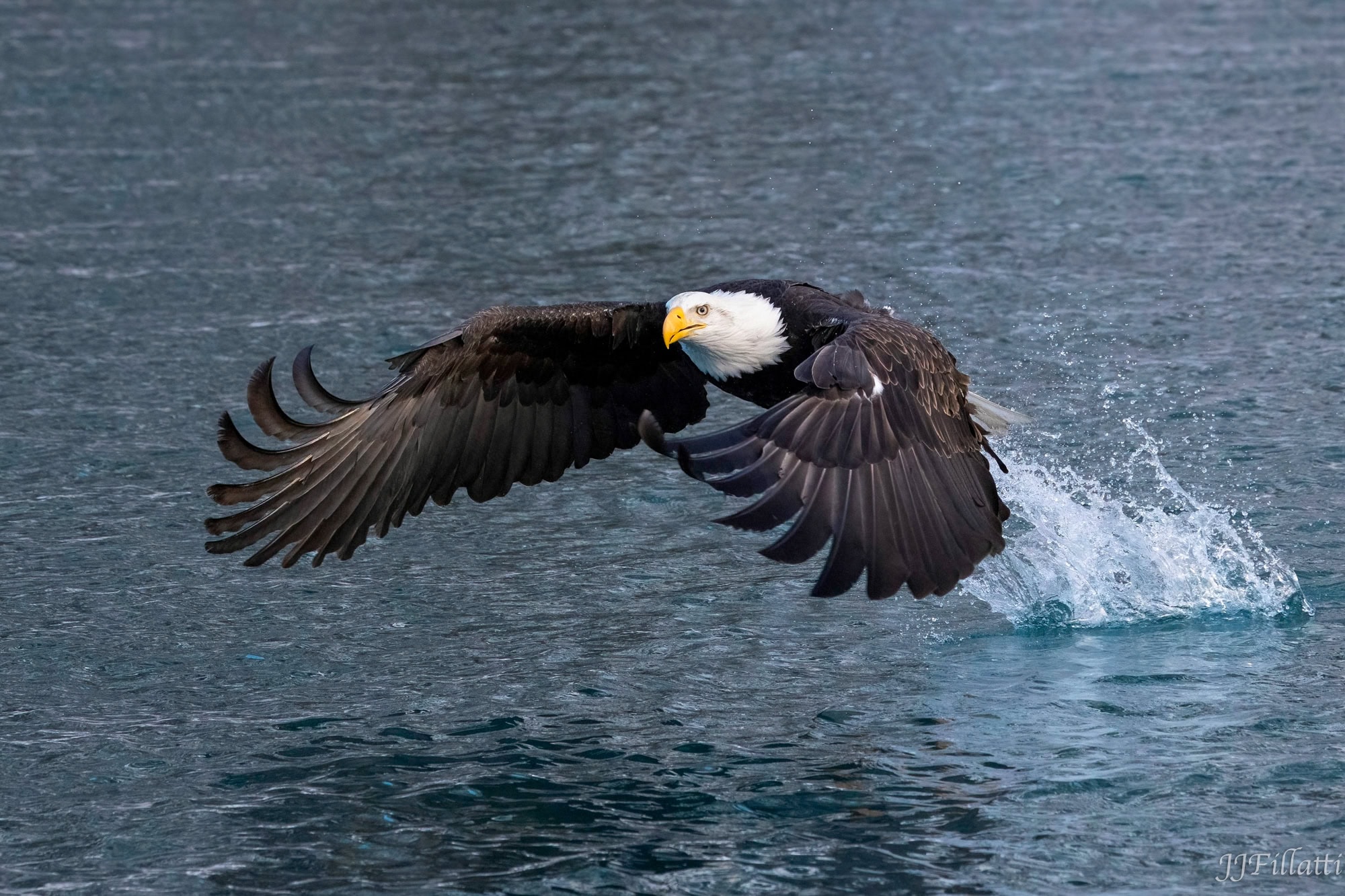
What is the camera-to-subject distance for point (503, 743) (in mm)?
5137

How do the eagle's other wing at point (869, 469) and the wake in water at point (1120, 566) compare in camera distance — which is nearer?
the eagle's other wing at point (869, 469)

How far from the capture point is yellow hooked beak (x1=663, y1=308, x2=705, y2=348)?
18.3ft

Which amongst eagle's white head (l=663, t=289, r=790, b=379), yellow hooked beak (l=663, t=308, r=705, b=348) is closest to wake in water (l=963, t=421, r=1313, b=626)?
eagle's white head (l=663, t=289, r=790, b=379)

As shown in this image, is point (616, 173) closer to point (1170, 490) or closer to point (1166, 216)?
point (1166, 216)

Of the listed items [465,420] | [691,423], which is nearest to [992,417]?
[691,423]

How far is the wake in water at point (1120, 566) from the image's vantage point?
→ 5.91m

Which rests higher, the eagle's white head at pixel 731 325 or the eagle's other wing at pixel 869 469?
the eagle's white head at pixel 731 325
